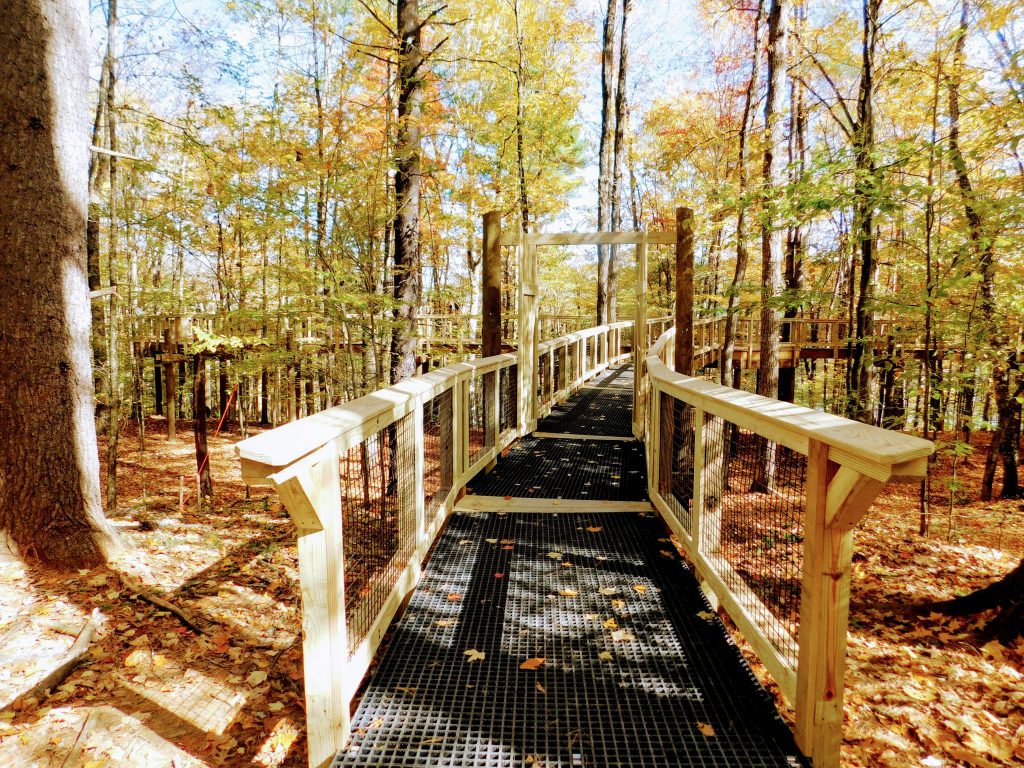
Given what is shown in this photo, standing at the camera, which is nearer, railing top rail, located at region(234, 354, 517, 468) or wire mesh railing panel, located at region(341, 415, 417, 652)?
railing top rail, located at region(234, 354, 517, 468)

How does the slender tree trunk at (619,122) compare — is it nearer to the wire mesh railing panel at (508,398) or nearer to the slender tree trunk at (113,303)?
the wire mesh railing panel at (508,398)

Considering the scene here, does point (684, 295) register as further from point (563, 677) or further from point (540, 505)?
point (563, 677)

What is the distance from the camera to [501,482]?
5.65 meters

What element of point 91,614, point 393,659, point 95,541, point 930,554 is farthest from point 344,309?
point 930,554

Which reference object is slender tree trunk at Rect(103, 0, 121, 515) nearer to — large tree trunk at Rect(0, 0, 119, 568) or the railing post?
large tree trunk at Rect(0, 0, 119, 568)

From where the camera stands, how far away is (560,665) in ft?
8.89

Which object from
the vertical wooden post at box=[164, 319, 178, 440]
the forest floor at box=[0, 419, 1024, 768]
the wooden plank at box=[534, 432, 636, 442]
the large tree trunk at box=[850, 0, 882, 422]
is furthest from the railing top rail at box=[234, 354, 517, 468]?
the vertical wooden post at box=[164, 319, 178, 440]

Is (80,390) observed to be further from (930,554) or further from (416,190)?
(930,554)

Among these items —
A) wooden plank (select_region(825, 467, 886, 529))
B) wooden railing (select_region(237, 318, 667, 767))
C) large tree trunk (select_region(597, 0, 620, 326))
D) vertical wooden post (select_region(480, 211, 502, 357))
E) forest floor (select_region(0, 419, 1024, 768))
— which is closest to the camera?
wooden plank (select_region(825, 467, 886, 529))

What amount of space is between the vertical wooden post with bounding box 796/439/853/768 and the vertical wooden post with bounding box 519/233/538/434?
5466 mm

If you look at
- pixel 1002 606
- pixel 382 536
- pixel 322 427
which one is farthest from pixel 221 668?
pixel 1002 606

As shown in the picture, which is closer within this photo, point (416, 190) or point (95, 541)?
point (95, 541)

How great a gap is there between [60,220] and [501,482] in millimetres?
4176

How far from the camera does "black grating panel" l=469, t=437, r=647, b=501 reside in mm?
5359
